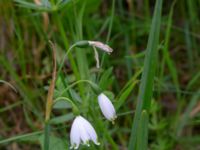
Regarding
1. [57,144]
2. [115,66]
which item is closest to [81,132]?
[57,144]

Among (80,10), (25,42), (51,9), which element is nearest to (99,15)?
(25,42)

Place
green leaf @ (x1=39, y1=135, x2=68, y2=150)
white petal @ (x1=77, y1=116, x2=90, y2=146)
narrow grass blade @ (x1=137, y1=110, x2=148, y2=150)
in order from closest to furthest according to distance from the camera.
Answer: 1. narrow grass blade @ (x1=137, y1=110, x2=148, y2=150)
2. white petal @ (x1=77, y1=116, x2=90, y2=146)
3. green leaf @ (x1=39, y1=135, x2=68, y2=150)

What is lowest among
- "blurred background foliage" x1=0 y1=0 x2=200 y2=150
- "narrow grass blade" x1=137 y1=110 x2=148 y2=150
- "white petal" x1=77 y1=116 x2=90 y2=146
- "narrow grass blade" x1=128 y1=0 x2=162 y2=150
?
"narrow grass blade" x1=137 y1=110 x2=148 y2=150

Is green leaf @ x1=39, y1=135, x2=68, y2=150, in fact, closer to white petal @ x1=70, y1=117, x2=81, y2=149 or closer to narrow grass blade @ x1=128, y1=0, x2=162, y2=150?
white petal @ x1=70, y1=117, x2=81, y2=149

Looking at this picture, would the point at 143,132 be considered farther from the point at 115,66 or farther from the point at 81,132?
the point at 115,66

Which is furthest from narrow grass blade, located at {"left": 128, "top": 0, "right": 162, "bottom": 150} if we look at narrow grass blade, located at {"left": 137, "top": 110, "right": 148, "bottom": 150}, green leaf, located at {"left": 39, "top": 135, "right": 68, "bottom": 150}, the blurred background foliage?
the blurred background foliage

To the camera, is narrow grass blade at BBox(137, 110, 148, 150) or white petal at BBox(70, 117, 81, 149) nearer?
narrow grass blade at BBox(137, 110, 148, 150)

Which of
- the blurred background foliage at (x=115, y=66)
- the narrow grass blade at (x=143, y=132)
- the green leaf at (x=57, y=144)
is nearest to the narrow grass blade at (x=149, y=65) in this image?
the narrow grass blade at (x=143, y=132)

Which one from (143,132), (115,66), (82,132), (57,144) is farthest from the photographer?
(115,66)
